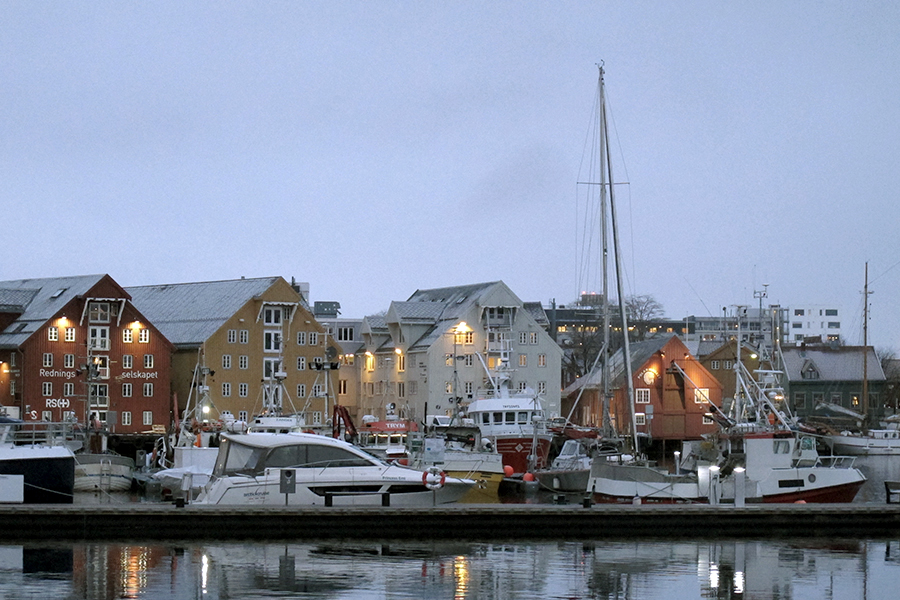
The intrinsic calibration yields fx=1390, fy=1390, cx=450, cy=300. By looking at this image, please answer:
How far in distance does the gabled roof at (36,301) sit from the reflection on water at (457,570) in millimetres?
52558

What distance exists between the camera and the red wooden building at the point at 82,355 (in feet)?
267

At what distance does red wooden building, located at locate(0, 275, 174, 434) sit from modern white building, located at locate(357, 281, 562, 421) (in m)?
16.8

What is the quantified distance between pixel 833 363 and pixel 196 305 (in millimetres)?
56612

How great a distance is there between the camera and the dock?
34.4 metres

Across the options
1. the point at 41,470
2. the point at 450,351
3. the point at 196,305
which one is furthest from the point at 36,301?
the point at 41,470

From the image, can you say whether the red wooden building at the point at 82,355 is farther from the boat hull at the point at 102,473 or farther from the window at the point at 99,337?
the boat hull at the point at 102,473

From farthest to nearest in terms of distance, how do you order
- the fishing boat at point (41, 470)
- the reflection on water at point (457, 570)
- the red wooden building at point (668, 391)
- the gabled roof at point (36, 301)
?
the red wooden building at point (668, 391), the gabled roof at point (36, 301), the fishing boat at point (41, 470), the reflection on water at point (457, 570)

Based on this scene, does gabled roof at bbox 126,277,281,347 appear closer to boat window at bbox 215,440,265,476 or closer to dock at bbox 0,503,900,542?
boat window at bbox 215,440,265,476

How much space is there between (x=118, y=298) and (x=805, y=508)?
188 ft

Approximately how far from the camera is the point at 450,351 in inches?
3711

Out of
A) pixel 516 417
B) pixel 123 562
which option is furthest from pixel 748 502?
pixel 516 417

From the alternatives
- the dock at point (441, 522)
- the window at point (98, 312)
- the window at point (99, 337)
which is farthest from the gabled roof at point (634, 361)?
the dock at point (441, 522)

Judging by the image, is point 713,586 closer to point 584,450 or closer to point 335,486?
point 335,486

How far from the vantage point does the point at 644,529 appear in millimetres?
35812
